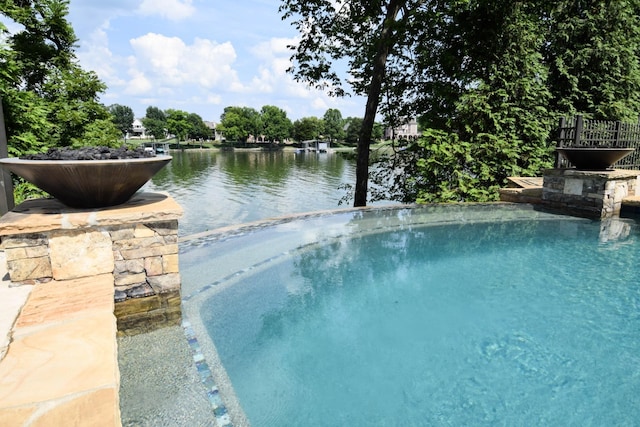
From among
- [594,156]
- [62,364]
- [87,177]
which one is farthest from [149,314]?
[594,156]

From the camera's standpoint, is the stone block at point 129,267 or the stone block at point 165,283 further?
the stone block at point 165,283

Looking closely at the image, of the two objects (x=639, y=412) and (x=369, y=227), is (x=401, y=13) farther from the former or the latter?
(x=639, y=412)

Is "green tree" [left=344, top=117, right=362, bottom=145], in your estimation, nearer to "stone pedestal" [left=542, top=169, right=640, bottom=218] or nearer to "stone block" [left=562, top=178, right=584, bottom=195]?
"stone pedestal" [left=542, top=169, right=640, bottom=218]

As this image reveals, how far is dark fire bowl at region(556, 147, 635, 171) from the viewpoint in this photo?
6371 mm

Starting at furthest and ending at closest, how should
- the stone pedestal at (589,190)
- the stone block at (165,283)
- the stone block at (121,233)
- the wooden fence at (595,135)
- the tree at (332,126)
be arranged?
the tree at (332,126)
the wooden fence at (595,135)
the stone pedestal at (589,190)
the stone block at (165,283)
the stone block at (121,233)

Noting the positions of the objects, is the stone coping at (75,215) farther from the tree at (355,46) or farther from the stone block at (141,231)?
the tree at (355,46)

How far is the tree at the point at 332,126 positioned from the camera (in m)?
92.1

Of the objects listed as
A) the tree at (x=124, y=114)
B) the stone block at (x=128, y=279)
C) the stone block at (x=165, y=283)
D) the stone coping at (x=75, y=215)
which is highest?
the tree at (x=124, y=114)

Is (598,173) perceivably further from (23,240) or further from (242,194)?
(242,194)

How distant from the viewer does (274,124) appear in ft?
268

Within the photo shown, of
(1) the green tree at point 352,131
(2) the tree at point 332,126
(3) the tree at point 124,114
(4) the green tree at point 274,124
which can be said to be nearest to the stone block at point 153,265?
(4) the green tree at point 274,124

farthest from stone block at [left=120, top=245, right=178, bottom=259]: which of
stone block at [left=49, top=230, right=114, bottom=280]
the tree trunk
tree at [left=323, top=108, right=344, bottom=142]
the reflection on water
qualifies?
tree at [left=323, top=108, right=344, bottom=142]

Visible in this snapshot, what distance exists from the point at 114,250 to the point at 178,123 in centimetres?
8697

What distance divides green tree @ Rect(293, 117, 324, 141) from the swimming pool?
82.9 metres
